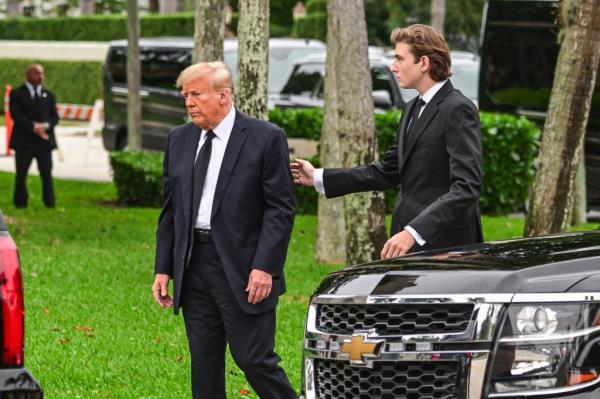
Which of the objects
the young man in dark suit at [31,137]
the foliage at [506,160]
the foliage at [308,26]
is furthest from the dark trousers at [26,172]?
the foliage at [308,26]

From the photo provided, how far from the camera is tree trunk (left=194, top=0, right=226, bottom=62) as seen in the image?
14.2 m

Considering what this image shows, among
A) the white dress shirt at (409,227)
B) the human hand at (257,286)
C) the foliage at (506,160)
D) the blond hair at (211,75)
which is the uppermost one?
the blond hair at (211,75)

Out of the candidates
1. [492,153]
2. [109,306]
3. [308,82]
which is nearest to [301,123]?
[492,153]

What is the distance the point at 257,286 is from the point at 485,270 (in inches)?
57.9

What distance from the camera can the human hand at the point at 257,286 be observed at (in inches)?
238

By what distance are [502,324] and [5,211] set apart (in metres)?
14.1

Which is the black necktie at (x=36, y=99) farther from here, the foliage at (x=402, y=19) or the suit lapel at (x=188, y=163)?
the foliage at (x=402, y=19)

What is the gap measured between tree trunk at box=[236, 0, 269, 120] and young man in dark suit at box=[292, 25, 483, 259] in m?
5.14

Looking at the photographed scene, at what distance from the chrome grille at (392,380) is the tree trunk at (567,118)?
6.07 m

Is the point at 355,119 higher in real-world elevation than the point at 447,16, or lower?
higher

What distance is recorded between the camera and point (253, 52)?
1165 centimetres

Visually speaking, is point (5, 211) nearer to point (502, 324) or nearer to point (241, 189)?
point (241, 189)

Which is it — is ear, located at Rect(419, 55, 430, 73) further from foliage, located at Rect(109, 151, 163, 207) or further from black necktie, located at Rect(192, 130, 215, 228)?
foliage, located at Rect(109, 151, 163, 207)

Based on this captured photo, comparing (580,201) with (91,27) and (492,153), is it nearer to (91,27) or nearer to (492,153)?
(492,153)
